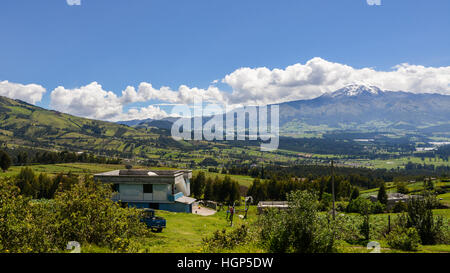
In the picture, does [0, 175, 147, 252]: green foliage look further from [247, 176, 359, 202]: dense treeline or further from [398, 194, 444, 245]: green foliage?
[247, 176, 359, 202]: dense treeline

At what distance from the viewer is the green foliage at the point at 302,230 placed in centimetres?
1109

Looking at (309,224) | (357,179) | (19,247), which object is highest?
(309,224)

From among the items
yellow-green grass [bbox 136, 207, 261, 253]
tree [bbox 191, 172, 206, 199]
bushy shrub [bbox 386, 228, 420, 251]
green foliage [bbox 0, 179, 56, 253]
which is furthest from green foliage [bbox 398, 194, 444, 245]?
tree [bbox 191, 172, 206, 199]

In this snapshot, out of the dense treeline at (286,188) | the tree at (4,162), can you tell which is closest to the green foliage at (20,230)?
the dense treeline at (286,188)

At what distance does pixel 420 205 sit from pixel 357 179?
13169cm

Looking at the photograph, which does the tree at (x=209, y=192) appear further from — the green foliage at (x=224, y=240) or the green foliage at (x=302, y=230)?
the green foliage at (x=302, y=230)

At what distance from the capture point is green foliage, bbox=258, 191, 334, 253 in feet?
36.4

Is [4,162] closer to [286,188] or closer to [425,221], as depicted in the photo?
Answer: [286,188]

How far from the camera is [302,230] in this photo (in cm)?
1121
